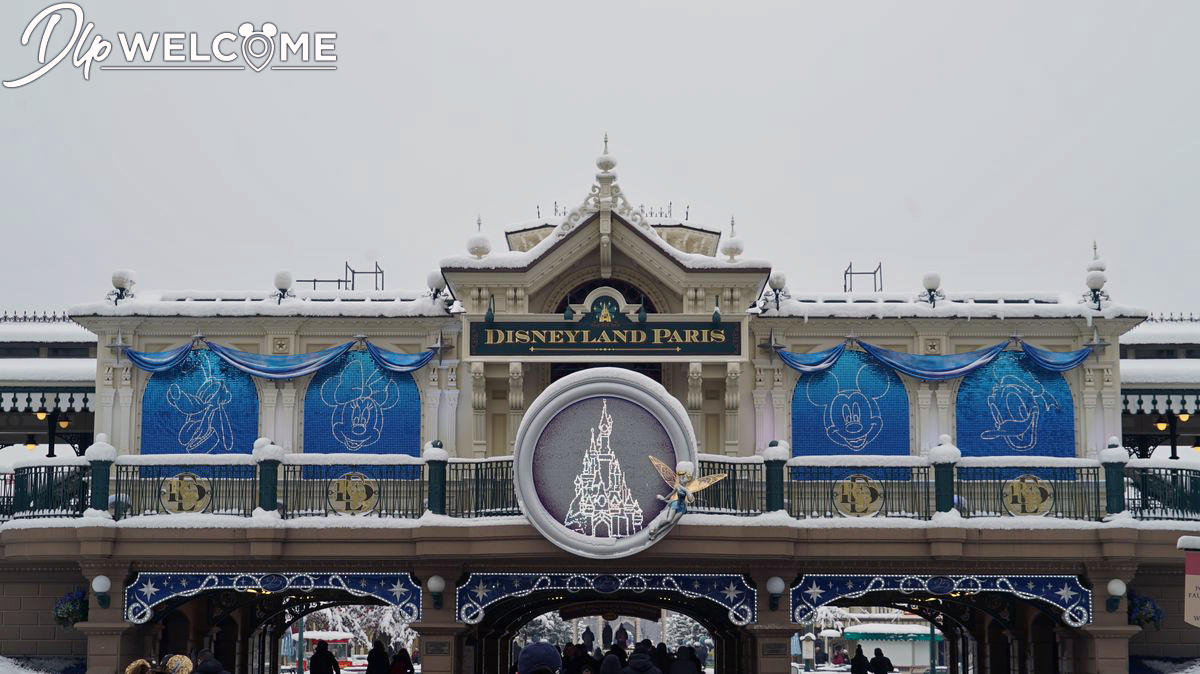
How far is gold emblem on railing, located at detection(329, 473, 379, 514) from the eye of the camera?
28.7 m

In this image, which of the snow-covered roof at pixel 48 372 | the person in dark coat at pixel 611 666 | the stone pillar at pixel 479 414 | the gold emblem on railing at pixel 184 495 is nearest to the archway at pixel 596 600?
the stone pillar at pixel 479 414

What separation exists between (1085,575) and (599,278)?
1083cm

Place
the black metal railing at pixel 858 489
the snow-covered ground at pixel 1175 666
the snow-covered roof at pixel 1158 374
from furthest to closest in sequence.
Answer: the snow-covered roof at pixel 1158 374 < the snow-covered ground at pixel 1175 666 < the black metal railing at pixel 858 489

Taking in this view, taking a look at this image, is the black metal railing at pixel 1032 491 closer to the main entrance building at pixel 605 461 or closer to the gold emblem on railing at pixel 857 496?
the main entrance building at pixel 605 461

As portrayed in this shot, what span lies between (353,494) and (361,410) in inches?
102

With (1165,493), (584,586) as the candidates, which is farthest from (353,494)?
(1165,493)

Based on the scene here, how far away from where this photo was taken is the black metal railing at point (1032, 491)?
28.3 metres

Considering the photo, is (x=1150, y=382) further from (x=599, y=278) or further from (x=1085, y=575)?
(x=599, y=278)

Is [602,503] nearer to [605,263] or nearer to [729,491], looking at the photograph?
[729,491]

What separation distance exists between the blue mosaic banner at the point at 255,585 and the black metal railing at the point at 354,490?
119 centimetres

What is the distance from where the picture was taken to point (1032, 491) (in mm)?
28484

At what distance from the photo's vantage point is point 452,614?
28031 mm

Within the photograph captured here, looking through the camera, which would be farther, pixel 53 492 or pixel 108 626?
pixel 53 492

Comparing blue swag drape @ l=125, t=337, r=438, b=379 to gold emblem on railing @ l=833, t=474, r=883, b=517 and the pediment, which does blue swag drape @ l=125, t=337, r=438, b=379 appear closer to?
the pediment
